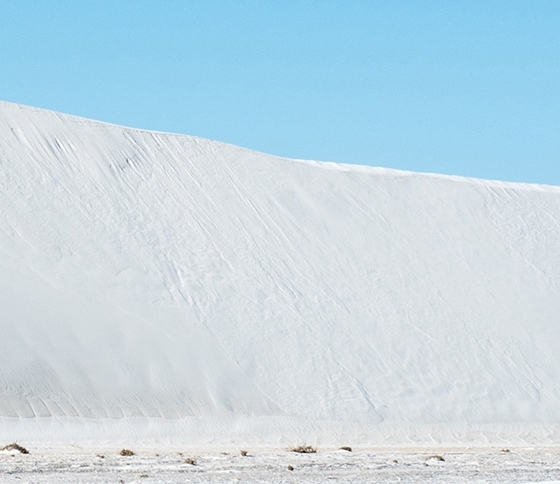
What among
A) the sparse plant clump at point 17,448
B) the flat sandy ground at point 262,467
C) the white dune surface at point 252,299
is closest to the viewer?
the flat sandy ground at point 262,467

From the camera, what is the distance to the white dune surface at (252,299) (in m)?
21.3

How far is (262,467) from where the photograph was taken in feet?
46.3

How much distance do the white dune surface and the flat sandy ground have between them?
3071 mm

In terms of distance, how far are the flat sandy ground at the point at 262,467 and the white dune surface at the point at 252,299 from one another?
121 inches

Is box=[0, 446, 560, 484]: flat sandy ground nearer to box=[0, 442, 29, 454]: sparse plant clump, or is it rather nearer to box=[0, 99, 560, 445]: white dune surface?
box=[0, 442, 29, 454]: sparse plant clump

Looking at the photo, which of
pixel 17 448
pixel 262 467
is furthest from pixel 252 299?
pixel 262 467

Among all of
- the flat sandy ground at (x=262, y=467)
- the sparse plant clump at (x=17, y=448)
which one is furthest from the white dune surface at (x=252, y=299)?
the flat sandy ground at (x=262, y=467)

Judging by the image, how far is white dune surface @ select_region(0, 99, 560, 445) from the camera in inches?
840

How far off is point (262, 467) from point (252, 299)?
11951mm

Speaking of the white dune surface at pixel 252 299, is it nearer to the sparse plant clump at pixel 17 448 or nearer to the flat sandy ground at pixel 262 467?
the sparse plant clump at pixel 17 448

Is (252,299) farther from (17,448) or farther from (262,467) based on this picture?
(262,467)

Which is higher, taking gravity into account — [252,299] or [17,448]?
[252,299]

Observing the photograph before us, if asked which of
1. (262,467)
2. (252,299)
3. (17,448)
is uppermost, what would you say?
(252,299)

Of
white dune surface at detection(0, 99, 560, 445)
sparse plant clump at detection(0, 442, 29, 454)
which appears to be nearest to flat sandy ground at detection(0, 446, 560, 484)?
sparse plant clump at detection(0, 442, 29, 454)
